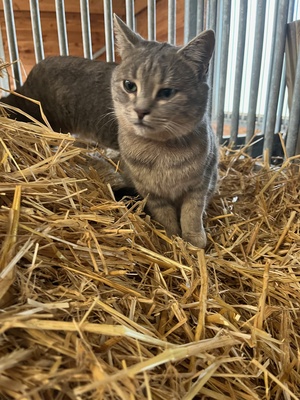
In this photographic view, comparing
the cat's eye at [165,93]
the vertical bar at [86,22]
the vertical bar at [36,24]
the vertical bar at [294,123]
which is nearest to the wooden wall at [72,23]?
the vertical bar at [36,24]

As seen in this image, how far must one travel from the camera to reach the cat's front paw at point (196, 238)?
134 cm

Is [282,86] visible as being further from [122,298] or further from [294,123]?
[122,298]

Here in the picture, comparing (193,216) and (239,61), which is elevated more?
(239,61)

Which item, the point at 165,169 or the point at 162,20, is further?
the point at 162,20

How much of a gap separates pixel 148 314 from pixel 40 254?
32 centimetres

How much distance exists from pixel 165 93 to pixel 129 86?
0.49ft

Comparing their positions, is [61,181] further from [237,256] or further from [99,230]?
[237,256]

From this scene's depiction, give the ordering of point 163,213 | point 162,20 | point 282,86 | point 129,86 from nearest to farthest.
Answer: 1. point 129,86
2. point 163,213
3. point 282,86
4. point 162,20

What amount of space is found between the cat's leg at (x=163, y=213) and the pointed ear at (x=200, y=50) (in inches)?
19.8

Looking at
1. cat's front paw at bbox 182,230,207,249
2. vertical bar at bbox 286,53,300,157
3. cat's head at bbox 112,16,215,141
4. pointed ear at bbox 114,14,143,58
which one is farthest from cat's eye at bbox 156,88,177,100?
vertical bar at bbox 286,53,300,157

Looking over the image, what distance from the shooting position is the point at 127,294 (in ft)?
3.02

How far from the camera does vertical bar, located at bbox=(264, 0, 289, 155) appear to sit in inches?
79.0

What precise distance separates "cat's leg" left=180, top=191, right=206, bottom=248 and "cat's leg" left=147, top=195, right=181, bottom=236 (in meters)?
0.04

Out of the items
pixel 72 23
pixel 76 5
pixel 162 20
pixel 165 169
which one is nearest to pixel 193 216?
pixel 165 169
